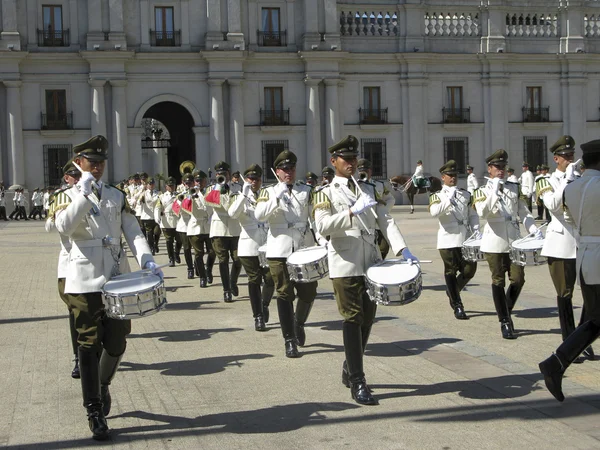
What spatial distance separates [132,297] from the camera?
6480 mm

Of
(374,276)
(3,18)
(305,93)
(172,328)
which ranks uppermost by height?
(3,18)

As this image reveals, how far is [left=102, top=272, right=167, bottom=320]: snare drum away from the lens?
6.49 meters

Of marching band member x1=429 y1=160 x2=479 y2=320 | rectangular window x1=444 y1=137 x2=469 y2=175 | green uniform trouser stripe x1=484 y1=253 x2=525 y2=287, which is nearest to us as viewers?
green uniform trouser stripe x1=484 y1=253 x2=525 y2=287

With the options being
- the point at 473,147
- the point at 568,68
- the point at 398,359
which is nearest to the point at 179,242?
the point at 398,359

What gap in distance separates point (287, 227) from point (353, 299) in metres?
2.75

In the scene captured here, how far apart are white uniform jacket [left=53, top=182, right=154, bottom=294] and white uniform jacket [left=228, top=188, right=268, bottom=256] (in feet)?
15.1

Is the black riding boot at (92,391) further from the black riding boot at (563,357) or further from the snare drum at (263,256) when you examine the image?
the snare drum at (263,256)

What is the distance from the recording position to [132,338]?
1076 centimetres

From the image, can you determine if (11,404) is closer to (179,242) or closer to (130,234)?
(130,234)

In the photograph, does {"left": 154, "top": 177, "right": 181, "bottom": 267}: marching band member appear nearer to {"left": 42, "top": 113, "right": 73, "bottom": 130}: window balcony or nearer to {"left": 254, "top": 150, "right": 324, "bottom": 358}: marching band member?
{"left": 254, "top": 150, "right": 324, "bottom": 358}: marching band member

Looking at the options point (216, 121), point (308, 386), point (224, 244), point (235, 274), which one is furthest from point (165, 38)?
point (308, 386)

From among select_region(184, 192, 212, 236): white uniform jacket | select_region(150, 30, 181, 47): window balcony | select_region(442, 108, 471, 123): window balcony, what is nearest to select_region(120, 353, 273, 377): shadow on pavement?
select_region(184, 192, 212, 236): white uniform jacket

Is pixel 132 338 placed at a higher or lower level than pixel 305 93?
lower

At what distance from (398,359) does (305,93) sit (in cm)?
3547
